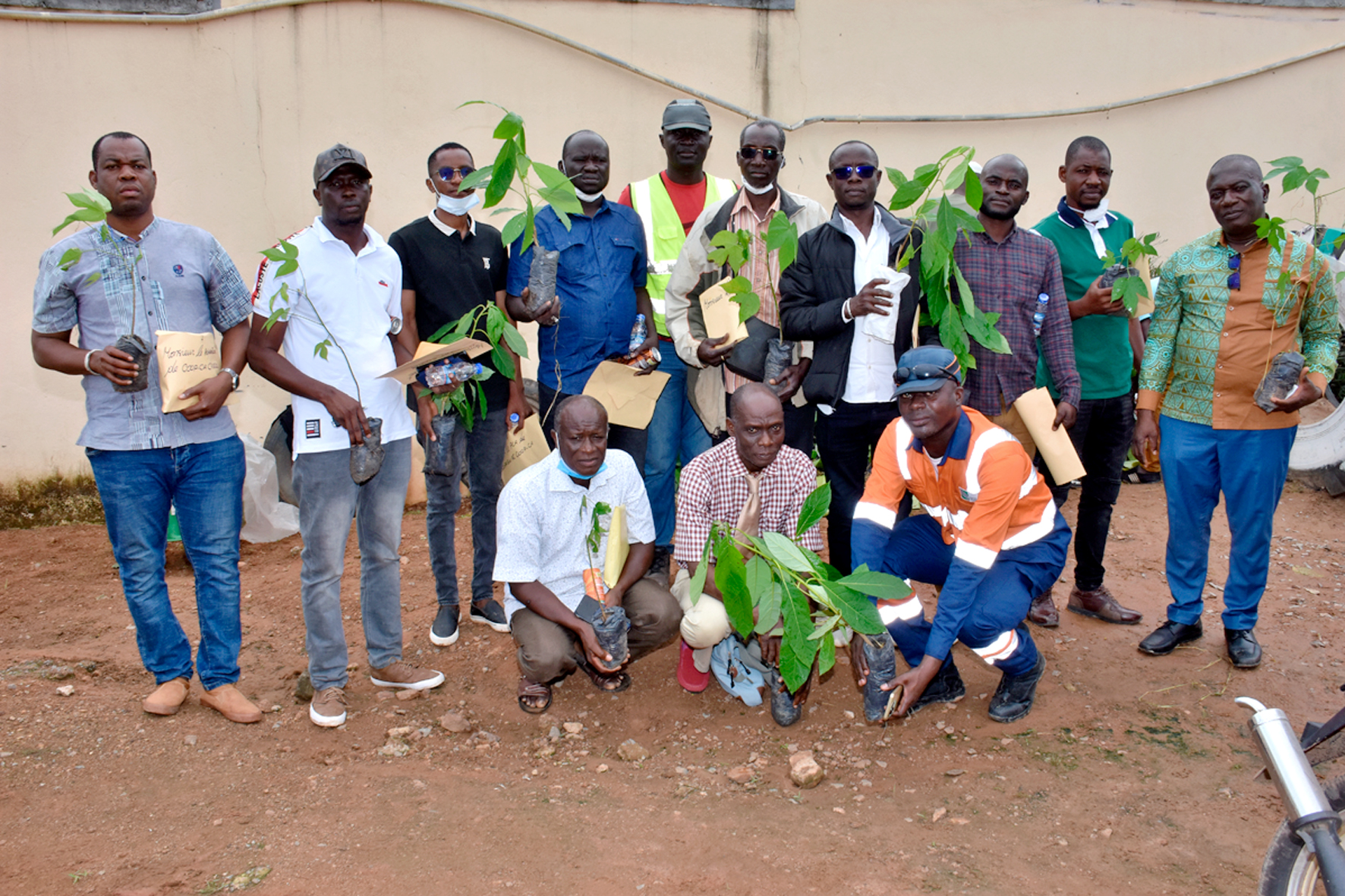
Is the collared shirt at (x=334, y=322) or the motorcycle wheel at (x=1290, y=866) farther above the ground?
the collared shirt at (x=334, y=322)

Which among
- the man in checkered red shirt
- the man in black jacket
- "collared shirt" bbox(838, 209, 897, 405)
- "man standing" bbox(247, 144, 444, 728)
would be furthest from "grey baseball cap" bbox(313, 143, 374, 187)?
"collared shirt" bbox(838, 209, 897, 405)

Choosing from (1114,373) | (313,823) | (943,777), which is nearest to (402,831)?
(313,823)

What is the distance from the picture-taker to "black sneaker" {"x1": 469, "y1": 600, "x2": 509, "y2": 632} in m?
4.37

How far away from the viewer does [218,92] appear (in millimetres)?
6004

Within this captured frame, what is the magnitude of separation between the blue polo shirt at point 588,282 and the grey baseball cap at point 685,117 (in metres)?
0.42

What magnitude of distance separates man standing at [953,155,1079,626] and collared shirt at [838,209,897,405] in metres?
0.36

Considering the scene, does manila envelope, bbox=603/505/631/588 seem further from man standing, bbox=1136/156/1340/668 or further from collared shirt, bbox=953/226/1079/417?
man standing, bbox=1136/156/1340/668

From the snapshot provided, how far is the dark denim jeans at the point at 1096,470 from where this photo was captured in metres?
4.25

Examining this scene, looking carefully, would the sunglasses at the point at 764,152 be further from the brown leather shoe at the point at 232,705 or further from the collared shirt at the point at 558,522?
the brown leather shoe at the point at 232,705

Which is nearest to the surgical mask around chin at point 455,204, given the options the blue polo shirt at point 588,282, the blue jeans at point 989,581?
the blue polo shirt at point 588,282

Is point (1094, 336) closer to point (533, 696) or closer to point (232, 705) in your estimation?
point (533, 696)

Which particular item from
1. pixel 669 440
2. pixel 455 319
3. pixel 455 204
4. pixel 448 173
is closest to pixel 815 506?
pixel 669 440

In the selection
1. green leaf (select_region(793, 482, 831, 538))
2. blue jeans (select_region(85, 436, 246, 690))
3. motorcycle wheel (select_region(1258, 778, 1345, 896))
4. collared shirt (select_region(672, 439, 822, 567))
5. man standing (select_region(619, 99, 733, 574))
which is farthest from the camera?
man standing (select_region(619, 99, 733, 574))

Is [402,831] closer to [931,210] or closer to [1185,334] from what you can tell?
[931,210]
